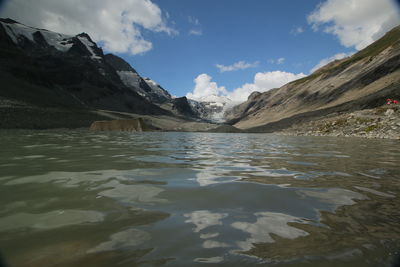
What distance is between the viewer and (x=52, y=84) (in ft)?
370

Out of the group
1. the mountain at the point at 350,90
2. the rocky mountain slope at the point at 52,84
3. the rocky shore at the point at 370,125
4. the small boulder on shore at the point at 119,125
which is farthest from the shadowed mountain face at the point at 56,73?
the mountain at the point at 350,90

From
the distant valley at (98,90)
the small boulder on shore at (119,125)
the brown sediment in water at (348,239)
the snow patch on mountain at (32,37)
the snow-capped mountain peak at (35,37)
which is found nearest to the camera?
the brown sediment in water at (348,239)

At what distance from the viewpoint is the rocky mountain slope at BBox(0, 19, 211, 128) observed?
57.6 m

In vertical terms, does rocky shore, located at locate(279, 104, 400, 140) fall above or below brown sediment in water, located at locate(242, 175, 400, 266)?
above

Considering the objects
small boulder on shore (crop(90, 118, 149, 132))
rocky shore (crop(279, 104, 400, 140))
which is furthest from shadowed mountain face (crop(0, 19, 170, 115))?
rocky shore (crop(279, 104, 400, 140))

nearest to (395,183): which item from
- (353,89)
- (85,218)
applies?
(85,218)

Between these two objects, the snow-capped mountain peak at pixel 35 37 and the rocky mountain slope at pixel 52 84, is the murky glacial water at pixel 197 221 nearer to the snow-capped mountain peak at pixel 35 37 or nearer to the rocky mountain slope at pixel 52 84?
the rocky mountain slope at pixel 52 84

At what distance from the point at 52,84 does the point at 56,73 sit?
23401 mm

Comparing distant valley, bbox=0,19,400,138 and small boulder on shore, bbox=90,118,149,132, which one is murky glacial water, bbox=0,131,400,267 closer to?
distant valley, bbox=0,19,400,138

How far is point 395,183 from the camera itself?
448 cm

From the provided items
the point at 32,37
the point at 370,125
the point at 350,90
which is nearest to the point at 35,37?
the point at 32,37

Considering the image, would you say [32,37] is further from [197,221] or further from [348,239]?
[348,239]

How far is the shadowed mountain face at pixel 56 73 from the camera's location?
9271 cm

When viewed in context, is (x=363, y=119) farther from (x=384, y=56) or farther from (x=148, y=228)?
(x=384, y=56)
